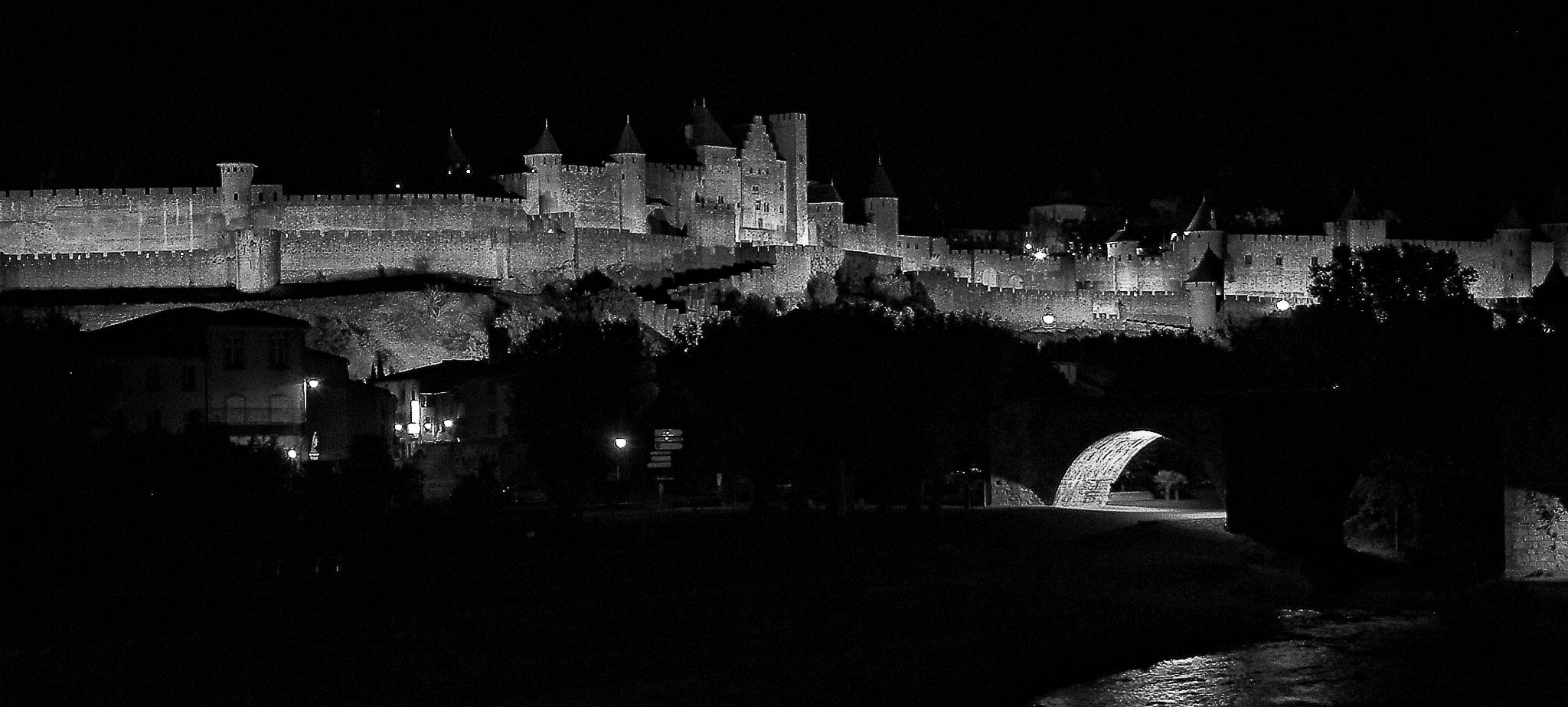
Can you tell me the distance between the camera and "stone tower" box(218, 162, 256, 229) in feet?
289

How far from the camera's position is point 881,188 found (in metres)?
107

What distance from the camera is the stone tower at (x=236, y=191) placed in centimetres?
8806

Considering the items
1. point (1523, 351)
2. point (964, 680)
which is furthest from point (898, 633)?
point (1523, 351)

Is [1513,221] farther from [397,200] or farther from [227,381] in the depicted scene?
[227,381]

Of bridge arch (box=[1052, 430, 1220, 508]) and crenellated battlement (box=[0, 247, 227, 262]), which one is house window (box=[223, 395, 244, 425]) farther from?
crenellated battlement (box=[0, 247, 227, 262])

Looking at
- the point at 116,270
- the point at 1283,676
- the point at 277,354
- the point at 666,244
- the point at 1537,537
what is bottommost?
the point at 1283,676

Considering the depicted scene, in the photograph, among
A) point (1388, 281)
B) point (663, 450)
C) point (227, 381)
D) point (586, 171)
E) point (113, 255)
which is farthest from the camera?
point (586, 171)

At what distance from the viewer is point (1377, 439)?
48.7 meters

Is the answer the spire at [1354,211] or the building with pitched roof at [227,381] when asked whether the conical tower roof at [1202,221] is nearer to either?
the spire at [1354,211]

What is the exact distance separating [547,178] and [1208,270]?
30772 millimetres

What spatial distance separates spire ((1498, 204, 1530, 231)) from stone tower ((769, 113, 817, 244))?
1286 inches

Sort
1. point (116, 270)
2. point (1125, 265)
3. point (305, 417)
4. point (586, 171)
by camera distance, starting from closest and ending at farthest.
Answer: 1. point (305, 417)
2. point (116, 270)
3. point (586, 171)
4. point (1125, 265)

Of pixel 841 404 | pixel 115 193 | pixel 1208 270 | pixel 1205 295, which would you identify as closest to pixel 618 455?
pixel 841 404

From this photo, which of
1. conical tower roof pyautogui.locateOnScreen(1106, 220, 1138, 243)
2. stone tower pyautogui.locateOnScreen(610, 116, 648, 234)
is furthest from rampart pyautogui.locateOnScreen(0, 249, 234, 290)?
conical tower roof pyautogui.locateOnScreen(1106, 220, 1138, 243)
